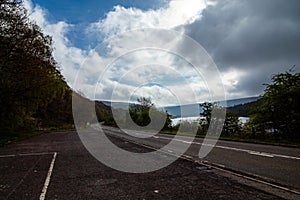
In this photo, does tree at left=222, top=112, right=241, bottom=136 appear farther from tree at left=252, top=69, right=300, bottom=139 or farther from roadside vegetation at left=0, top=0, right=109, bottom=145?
roadside vegetation at left=0, top=0, right=109, bottom=145

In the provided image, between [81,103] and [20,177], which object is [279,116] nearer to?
[20,177]

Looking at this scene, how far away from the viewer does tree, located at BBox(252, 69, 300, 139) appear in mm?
16969

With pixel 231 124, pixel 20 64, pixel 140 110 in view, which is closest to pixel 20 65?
pixel 20 64

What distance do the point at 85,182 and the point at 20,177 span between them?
2.22m

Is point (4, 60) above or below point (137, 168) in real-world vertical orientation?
above

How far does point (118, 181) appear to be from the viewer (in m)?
6.26

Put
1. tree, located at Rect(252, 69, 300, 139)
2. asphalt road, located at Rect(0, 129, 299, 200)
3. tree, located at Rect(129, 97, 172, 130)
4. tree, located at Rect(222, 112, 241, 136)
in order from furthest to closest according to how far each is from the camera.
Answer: tree, located at Rect(129, 97, 172, 130) < tree, located at Rect(222, 112, 241, 136) < tree, located at Rect(252, 69, 300, 139) < asphalt road, located at Rect(0, 129, 299, 200)

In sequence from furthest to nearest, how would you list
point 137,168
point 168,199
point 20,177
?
point 137,168 → point 20,177 → point 168,199

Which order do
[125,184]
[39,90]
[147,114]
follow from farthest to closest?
1. [147,114]
2. [39,90]
3. [125,184]

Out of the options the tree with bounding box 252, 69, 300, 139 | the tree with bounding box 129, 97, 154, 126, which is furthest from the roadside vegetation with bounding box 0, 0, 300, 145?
the tree with bounding box 129, 97, 154, 126

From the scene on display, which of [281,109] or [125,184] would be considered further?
[281,109]

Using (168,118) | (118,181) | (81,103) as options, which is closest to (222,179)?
(118,181)

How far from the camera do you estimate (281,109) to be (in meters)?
17.7

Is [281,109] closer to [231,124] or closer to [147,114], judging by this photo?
[231,124]
